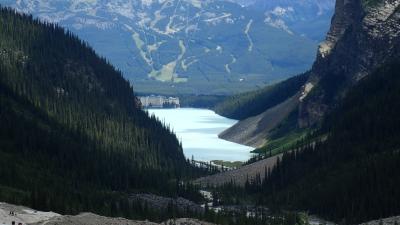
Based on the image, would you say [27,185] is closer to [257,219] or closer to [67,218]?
[257,219]

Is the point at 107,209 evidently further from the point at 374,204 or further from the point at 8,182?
the point at 374,204

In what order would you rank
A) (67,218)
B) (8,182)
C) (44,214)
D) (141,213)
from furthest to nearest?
(8,182), (141,213), (44,214), (67,218)

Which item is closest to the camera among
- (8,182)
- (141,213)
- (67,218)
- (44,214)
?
(67,218)

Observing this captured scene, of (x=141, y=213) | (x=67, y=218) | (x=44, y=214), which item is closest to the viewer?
(x=67, y=218)

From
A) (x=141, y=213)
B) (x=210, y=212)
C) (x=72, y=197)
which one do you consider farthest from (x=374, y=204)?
(x=72, y=197)

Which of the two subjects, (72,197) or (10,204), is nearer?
(10,204)

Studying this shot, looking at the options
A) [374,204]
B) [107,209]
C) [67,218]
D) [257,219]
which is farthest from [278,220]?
[67,218]

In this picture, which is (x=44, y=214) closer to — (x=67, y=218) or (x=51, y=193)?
(x=67, y=218)

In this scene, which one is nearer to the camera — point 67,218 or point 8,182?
point 67,218

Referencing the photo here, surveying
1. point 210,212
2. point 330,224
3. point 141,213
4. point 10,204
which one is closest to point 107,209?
point 141,213
